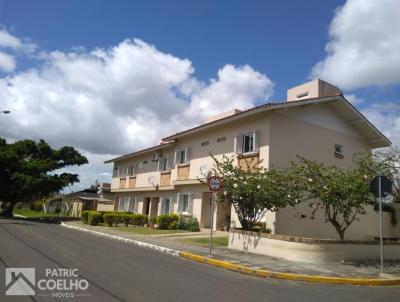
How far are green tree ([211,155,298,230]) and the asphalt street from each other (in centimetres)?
425

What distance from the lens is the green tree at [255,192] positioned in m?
15.6

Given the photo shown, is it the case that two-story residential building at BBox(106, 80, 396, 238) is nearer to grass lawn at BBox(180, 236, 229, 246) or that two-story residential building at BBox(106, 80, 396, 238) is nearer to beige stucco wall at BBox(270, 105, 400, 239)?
beige stucco wall at BBox(270, 105, 400, 239)

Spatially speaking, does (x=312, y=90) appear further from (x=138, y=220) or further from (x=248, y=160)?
(x=138, y=220)

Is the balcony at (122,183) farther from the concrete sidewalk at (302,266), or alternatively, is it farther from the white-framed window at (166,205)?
the concrete sidewalk at (302,266)

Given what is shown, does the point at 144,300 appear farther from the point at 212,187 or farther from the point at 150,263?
the point at 212,187

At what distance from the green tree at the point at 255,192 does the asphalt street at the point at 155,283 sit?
425 cm

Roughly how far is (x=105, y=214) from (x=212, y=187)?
52.7 feet

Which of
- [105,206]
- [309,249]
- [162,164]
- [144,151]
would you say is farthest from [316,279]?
[105,206]

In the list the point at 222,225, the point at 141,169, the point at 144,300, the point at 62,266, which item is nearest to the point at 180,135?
the point at 222,225

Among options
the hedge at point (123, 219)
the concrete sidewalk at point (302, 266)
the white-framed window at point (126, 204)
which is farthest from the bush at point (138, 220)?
the concrete sidewalk at point (302, 266)

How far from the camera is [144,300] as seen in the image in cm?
696

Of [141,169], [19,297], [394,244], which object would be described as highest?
[141,169]

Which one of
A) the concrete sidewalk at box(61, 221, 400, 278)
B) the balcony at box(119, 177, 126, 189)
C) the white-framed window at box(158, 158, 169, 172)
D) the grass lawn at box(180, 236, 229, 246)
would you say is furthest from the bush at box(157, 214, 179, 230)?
the balcony at box(119, 177, 126, 189)

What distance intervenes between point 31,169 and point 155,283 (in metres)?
29.1
